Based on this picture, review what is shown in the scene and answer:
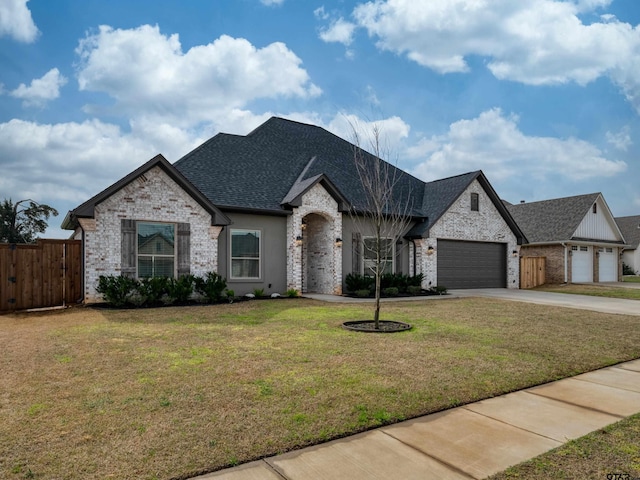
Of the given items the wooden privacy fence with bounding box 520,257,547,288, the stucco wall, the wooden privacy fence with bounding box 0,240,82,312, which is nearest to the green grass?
the stucco wall

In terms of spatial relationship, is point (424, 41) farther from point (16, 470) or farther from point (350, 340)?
point (16, 470)

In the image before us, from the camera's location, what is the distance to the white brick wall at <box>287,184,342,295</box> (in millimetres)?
16094

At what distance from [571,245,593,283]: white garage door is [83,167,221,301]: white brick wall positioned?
73.3 feet

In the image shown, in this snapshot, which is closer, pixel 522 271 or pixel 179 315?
pixel 179 315

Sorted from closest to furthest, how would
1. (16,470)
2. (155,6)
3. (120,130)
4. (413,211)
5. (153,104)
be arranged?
(16,470) → (155,6) → (153,104) → (120,130) → (413,211)

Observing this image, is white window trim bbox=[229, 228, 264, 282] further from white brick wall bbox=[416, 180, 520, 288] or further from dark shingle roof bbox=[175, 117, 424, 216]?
white brick wall bbox=[416, 180, 520, 288]

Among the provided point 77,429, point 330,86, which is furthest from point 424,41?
point 77,429

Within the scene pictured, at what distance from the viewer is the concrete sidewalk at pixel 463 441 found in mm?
2957

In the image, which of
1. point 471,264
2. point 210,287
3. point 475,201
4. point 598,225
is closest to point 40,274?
point 210,287

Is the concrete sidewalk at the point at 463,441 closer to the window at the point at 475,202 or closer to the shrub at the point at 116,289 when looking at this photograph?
the shrub at the point at 116,289

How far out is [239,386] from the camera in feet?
15.5

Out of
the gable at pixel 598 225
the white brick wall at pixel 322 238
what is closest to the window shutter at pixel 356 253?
the white brick wall at pixel 322 238

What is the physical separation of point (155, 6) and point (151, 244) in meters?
7.33

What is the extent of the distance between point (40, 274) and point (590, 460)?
13.5 metres
